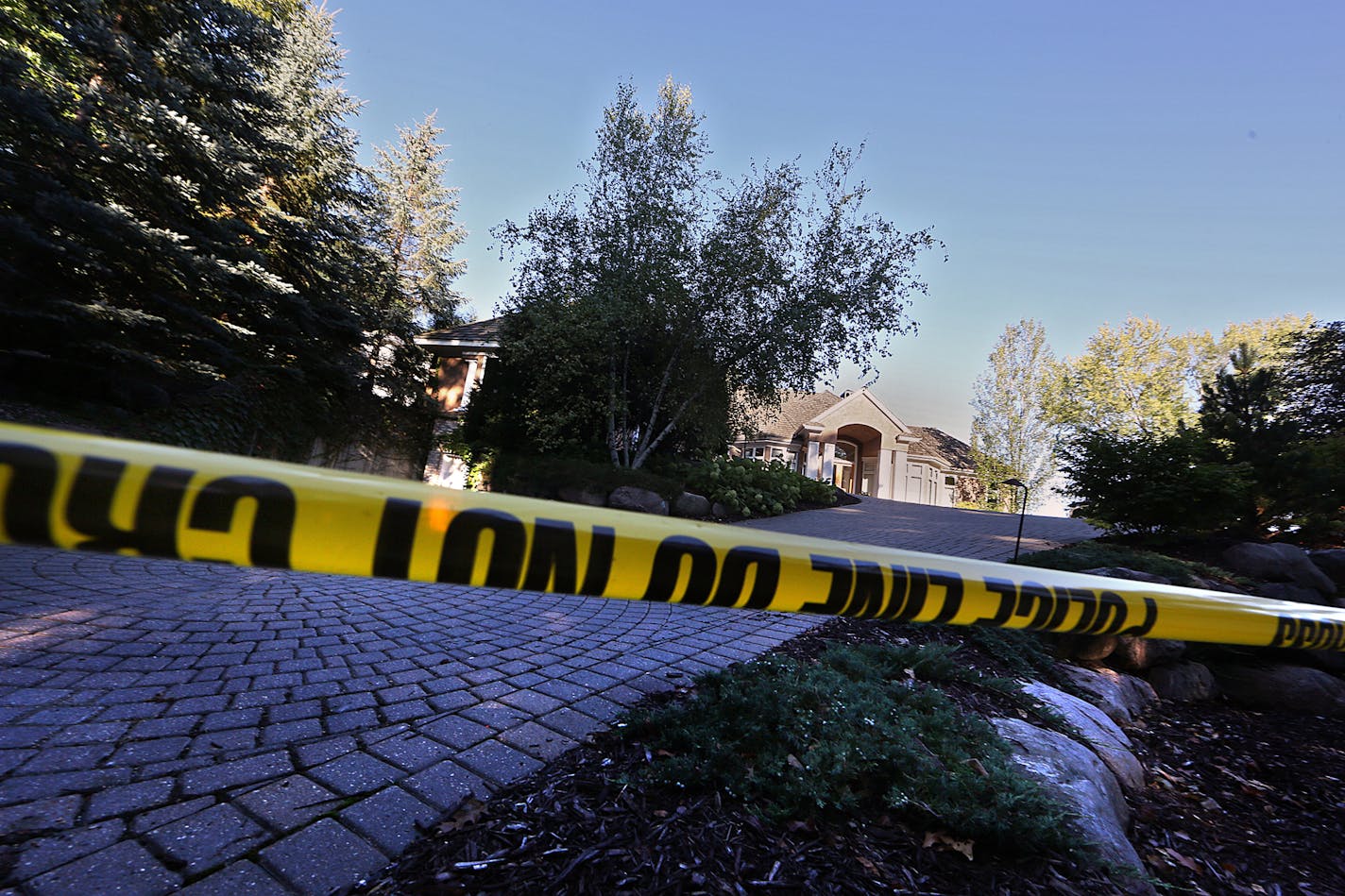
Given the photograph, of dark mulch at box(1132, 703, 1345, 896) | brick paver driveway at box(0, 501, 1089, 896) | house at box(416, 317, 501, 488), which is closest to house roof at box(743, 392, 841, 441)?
house at box(416, 317, 501, 488)

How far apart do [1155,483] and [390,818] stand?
11.0m

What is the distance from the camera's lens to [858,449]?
106ft

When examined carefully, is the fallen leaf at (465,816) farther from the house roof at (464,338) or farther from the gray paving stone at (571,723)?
the house roof at (464,338)

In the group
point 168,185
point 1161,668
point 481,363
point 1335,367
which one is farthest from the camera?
point 481,363

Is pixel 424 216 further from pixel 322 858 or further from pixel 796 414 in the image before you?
pixel 322 858

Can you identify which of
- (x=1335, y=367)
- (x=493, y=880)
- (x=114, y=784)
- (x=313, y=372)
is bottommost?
(x=114, y=784)

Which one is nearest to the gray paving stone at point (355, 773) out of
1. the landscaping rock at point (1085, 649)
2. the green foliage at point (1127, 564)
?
the landscaping rock at point (1085, 649)

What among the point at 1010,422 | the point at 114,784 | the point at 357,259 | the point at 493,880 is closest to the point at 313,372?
the point at 357,259

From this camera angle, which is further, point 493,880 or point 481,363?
point 481,363

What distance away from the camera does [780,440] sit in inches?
1169

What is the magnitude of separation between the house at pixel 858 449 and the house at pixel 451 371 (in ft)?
47.3

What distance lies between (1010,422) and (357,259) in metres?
32.1

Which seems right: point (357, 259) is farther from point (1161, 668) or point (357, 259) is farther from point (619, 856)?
point (1161, 668)

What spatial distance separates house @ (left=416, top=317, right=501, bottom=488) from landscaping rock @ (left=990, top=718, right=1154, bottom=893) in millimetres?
16146
